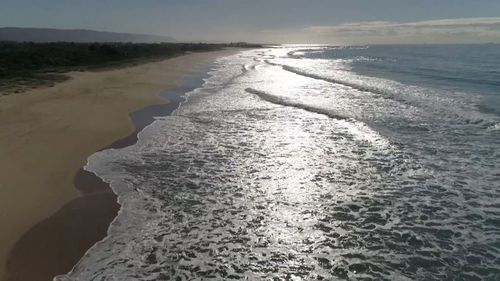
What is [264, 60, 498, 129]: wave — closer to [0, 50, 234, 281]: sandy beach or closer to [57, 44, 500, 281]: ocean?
[57, 44, 500, 281]: ocean

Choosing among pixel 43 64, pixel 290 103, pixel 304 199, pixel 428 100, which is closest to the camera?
pixel 304 199

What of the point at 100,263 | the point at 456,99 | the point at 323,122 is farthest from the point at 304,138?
the point at 456,99

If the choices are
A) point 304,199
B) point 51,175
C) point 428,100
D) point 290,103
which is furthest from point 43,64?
point 304,199

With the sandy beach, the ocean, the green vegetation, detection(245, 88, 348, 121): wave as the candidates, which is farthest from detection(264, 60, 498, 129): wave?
the green vegetation

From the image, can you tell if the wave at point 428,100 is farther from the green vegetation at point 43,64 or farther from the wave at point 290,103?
the green vegetation at point 43,64

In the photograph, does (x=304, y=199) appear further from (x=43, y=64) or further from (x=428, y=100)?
(x=43, y=64)

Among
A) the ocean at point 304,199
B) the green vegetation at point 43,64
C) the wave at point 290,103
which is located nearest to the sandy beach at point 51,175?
the ocean at point 304,199

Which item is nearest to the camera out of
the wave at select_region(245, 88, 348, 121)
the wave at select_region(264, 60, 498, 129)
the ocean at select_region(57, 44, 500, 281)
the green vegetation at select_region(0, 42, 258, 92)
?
the ocean at select_region(57, 44, 500, 281)
